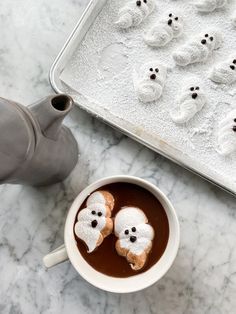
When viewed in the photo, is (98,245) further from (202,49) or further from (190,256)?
(202,49)

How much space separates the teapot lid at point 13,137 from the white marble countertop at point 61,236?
0.66ft

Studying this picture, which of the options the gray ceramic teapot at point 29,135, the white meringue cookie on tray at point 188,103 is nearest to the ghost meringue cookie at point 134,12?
the white meringue cookie on tray at point 188,103

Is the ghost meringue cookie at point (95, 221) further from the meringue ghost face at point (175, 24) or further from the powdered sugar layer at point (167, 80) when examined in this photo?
Answer: the meringue ghost face at point (175, 24)

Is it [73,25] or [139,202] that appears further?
[73,25]

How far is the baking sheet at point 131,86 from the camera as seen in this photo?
825mm

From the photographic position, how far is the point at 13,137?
2.07ft

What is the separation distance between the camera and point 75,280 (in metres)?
0.82

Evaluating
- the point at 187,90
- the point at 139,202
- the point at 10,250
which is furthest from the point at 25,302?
the point at 187,90

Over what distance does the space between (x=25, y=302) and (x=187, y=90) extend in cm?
42

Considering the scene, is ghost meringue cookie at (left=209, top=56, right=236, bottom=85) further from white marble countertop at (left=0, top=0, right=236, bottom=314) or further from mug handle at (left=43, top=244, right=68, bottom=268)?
mug handle at (left=43, top=244, right=68, bottom=268)

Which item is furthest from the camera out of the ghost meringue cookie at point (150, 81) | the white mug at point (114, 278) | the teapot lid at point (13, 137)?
the ghost meringue cookie at point (150, 81)

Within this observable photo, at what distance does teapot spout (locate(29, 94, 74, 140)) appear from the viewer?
25.4 inches

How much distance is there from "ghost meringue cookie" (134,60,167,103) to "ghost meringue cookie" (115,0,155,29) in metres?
0.07

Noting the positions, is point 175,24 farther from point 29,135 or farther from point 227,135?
point 29,135
